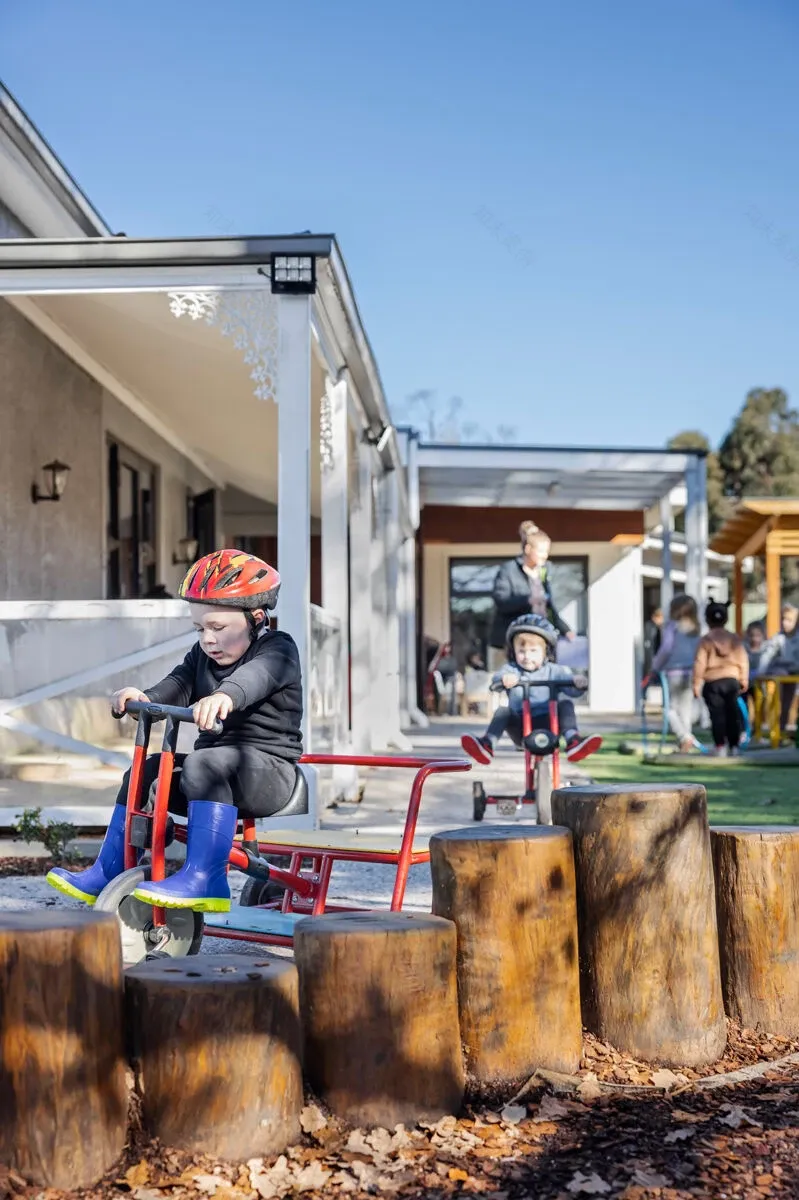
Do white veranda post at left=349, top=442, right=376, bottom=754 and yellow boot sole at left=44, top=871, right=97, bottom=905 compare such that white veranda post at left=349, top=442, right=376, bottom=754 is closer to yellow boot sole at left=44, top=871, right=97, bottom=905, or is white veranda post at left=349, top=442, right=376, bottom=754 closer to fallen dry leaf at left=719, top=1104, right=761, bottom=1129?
yellow boot sole at left=44, top=871, right=97, bottom=905

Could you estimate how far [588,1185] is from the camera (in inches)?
88.6

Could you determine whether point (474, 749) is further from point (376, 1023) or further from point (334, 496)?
point (376, 1023)

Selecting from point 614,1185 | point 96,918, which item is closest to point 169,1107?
point 96,918

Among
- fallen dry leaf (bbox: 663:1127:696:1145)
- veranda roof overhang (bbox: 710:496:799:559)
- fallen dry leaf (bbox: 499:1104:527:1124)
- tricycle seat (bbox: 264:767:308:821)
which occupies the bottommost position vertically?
fallen dry leaf (bbox: 499:1104:527:1124)

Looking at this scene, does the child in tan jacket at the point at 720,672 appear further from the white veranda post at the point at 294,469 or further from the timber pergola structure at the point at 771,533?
the white veranda post at the point at 294,469

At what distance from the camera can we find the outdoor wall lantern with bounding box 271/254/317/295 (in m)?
6.46

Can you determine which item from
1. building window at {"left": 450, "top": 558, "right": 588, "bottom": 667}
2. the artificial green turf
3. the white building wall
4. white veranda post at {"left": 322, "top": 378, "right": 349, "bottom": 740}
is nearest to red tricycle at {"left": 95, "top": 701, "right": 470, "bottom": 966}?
the artificial green turf

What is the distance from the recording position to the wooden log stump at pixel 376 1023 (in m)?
2.53

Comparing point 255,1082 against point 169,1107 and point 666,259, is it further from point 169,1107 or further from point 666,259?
point 666,259

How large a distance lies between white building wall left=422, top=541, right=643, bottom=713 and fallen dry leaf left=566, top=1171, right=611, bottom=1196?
63.0ft

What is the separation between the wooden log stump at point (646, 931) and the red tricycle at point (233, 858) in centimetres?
61

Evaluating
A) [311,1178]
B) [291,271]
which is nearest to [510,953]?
[311,1178]

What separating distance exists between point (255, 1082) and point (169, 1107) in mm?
160

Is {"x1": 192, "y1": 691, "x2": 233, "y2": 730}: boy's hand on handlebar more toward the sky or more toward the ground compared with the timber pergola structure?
more toward the ground
